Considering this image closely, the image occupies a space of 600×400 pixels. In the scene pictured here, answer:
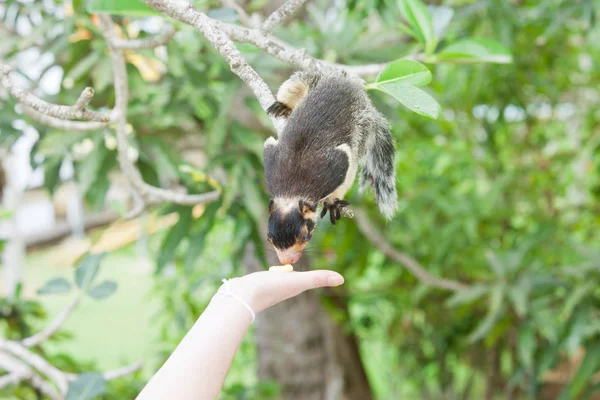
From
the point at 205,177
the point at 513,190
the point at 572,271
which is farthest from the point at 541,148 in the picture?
the point at 205,177

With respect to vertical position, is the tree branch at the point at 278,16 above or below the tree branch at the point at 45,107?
above

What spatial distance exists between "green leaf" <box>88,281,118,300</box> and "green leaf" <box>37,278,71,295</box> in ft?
0.30

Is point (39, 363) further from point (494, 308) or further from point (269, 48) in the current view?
point (494, 308)

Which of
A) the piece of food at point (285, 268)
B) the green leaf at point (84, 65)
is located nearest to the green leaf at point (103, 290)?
the green leaf at point (84, 65)

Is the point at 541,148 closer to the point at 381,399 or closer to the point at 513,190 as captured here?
the point at 513,190

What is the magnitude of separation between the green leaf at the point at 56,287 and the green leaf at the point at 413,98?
106 cm

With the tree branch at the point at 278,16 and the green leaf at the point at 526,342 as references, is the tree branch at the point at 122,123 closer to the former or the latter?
the tree branch at the point at 278,16

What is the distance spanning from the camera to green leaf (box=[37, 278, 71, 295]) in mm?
1519

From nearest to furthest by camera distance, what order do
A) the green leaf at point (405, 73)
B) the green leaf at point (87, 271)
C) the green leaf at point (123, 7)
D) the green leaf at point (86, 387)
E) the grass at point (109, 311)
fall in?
the green leaf at point (405, 73)
the green leaf at point (123, 7)
the green leaf at point (86, 387)
the green leaf at point (87, 271)
the grass at point (109, 311)

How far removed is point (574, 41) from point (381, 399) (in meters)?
2.22

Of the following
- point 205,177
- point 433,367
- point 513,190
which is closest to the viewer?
point 205,177

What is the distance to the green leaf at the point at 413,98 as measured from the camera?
0.74 meters

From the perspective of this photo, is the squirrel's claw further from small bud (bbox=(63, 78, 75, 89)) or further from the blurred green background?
small bud (bbox=(63, 78, 75, 89))

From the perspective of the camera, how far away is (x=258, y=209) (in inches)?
61.7
